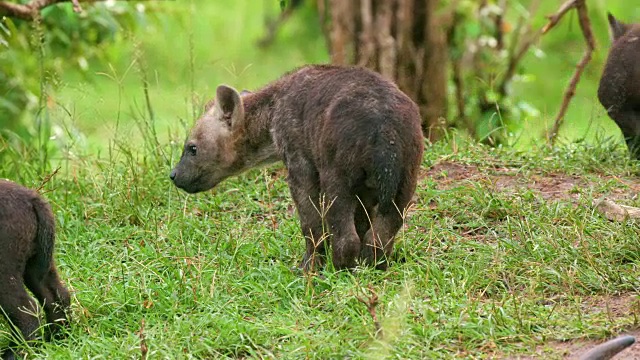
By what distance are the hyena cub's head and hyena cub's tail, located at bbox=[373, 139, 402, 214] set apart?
1.35 metres

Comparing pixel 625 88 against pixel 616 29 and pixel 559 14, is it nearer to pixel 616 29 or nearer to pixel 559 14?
pixel 616 29

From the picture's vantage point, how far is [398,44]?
10898 millimetres

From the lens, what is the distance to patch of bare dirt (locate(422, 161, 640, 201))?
738cm

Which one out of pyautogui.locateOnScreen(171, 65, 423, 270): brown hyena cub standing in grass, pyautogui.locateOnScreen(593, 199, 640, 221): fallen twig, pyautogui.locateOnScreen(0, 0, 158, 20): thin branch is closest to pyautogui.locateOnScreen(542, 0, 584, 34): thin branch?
pyautogui.locateOnScreen(593, 199, 640, 221): fallen twig

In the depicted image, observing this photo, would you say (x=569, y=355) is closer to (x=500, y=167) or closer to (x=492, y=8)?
(x=500, y=167)

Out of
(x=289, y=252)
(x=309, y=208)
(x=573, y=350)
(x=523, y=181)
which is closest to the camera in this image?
(x=573, y=350)

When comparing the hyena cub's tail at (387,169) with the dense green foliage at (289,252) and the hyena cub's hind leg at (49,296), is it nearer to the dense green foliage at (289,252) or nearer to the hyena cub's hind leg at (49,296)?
the dense green foliage at (289,252)

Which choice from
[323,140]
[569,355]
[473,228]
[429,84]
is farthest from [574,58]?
[569,355]

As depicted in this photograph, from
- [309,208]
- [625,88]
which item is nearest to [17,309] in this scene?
[309,208]

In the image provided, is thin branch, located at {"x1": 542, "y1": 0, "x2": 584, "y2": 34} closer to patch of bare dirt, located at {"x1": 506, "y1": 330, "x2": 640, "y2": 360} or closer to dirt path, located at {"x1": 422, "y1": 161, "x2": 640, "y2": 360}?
dirt path, located at {"x1": 422, "y1": 161, "x2": 640, "y2": 360}

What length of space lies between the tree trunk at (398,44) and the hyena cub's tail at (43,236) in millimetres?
5260

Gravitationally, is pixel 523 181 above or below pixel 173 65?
above

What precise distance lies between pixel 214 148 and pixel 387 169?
159 centimetres

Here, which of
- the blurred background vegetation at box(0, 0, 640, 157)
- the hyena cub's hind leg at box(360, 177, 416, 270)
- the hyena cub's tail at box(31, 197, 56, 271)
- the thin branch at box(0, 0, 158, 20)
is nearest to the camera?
the hyena cub's tail at box(31, 197, 56, 271)
